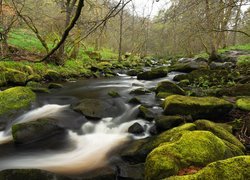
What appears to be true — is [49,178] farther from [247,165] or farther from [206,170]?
[247,165]

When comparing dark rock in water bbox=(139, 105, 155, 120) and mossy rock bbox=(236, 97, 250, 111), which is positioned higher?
mossy rock bbox=(236, 97, 250, 111)

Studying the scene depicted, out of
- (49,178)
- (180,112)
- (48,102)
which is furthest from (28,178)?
(48,102)

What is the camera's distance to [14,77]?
1086 centimetres

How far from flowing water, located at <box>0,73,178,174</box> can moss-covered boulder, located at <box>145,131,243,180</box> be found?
1541 mm

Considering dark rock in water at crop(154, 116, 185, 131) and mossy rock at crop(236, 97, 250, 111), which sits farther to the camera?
mossy rock at crop(236, 97, 250, 111)

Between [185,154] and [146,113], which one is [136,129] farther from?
[185,154]

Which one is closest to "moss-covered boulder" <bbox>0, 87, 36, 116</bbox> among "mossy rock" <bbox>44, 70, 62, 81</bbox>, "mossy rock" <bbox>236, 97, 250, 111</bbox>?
"mossy rock" <bbox>44, 70, 62, 81</bbox>

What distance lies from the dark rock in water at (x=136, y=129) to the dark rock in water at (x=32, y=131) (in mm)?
1740

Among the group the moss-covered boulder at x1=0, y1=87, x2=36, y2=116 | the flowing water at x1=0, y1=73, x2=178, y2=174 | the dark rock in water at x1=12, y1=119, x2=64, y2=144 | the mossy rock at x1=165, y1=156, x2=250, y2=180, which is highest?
the mossy rock at x1=165, y1=156, x2=250, y2=180

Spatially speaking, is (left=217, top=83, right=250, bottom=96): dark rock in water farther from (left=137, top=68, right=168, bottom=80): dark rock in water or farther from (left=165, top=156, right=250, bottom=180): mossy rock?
(left=165, top=156, right=250, bottom=180): mossy rock

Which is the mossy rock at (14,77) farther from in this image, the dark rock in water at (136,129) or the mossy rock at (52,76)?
the dark rock in water at (136,129)

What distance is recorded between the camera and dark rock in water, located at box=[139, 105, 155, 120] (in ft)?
23.2

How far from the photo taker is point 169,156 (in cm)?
373

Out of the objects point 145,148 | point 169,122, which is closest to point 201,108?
point 169,122
